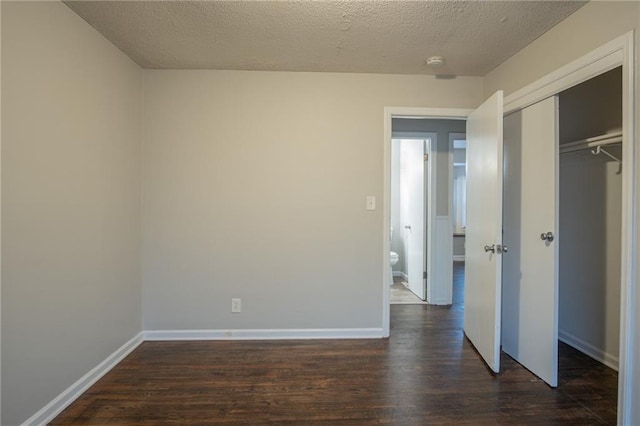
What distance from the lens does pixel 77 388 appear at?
1.82 m

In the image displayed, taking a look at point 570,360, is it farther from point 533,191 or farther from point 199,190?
point 199,190

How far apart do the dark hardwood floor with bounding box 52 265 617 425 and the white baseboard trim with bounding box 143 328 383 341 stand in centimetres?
6

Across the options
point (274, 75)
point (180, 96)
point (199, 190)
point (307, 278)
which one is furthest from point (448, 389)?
point (180, 96)

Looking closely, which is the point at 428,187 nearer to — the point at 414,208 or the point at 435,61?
the point at 414,208

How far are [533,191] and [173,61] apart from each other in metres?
2.85

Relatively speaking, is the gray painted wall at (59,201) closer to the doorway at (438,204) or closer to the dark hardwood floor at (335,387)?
the dark hardwood floor at (335,387)

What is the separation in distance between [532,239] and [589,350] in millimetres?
1104

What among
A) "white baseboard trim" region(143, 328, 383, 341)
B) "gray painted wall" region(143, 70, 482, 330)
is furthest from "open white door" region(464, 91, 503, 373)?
"white baseboard trim" region(143, 328, 383, 341)

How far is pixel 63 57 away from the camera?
5.57 feet

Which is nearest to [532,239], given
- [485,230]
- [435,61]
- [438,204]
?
[485,230]

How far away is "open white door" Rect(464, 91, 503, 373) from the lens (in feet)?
6.72

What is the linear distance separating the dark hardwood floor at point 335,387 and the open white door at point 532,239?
0.70 feet

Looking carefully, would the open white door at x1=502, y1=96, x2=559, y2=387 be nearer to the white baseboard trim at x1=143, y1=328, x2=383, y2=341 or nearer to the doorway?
the white baseboard trim at x1=143, y1=328, x2=383, y2=341

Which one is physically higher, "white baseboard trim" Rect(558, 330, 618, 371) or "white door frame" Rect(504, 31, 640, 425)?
"white door frame" Rect(504, 31, 640, 425)
